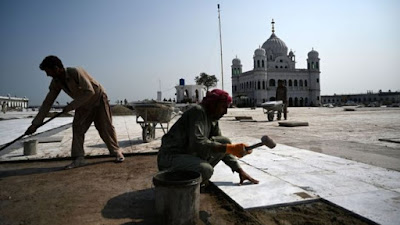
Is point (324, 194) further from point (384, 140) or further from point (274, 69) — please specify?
point (274, 69)

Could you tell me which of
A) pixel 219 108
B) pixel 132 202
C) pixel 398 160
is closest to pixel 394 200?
pixel 219 108

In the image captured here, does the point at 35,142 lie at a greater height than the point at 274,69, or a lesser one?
lesser

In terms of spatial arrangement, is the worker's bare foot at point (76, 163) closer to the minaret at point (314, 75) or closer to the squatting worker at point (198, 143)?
the squatting worker at point (198, 143)

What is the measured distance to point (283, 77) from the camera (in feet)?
205

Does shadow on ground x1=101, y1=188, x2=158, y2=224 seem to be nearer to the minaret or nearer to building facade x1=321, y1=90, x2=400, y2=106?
the minaret

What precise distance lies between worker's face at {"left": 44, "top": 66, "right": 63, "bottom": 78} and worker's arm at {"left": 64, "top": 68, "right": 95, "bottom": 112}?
0.37ft

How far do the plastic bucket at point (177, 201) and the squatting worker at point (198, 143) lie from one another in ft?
1.33

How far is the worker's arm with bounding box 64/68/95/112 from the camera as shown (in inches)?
140

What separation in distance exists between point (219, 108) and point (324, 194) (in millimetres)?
1164

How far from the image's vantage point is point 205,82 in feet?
202

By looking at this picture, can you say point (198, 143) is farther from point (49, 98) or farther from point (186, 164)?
point (49, 98)

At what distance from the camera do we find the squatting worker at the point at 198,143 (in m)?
2.25

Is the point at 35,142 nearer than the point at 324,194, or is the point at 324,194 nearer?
the point at 324,194

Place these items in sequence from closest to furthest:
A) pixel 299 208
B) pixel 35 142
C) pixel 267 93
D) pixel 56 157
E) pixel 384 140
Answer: pixel 299 208, pixel 56 157, pixel 35 142, pixel 384 140, pixel 267 93
